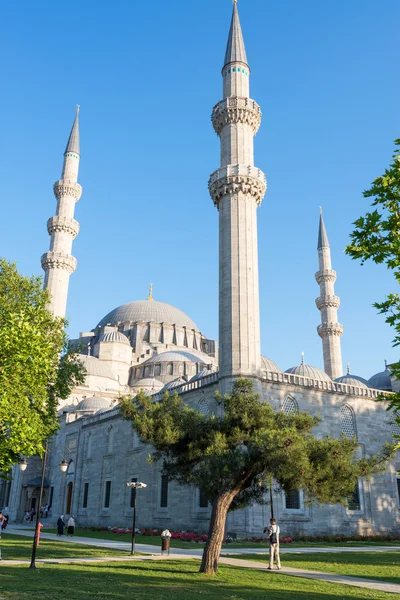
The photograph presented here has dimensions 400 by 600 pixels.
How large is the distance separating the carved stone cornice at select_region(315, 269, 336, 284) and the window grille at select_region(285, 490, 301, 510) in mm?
24537

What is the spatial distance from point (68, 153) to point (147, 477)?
108 ft

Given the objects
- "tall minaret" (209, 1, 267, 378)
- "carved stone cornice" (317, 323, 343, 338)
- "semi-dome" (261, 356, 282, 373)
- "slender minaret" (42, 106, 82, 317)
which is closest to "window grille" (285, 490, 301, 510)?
"tall minaret" (209, 1, 267, 378)

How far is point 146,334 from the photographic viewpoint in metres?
61.4

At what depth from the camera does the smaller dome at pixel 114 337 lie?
56.9 meters

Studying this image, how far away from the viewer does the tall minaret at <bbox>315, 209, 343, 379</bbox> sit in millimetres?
47250

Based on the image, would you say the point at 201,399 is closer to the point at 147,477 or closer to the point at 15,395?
the point at 147,477

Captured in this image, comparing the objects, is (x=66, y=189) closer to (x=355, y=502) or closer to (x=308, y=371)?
(x=308, y=371)

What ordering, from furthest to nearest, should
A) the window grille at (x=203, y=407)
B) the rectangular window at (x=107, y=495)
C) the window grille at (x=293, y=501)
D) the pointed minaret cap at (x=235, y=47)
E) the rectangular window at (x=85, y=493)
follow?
1. the rectangular window at (x=85, y=493)
2. the rectangular window at (x=107, y=495)
3. the pointed minaret cap at (x=235, y=47)
4. the window grille at (x=203, y=407)
5. the window grille at (x=293, y=501)

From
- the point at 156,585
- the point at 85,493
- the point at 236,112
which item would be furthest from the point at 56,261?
the point at 156,585

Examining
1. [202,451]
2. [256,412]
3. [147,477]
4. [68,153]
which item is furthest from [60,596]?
[68,153]

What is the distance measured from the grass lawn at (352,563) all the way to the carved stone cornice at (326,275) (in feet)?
101

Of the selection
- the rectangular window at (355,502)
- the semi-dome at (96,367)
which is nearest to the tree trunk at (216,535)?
the rectangular window at (355,502)

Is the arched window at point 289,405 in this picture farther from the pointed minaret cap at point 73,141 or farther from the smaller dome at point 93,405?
the pointed minaret cap at point 73,141

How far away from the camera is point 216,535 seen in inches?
545
